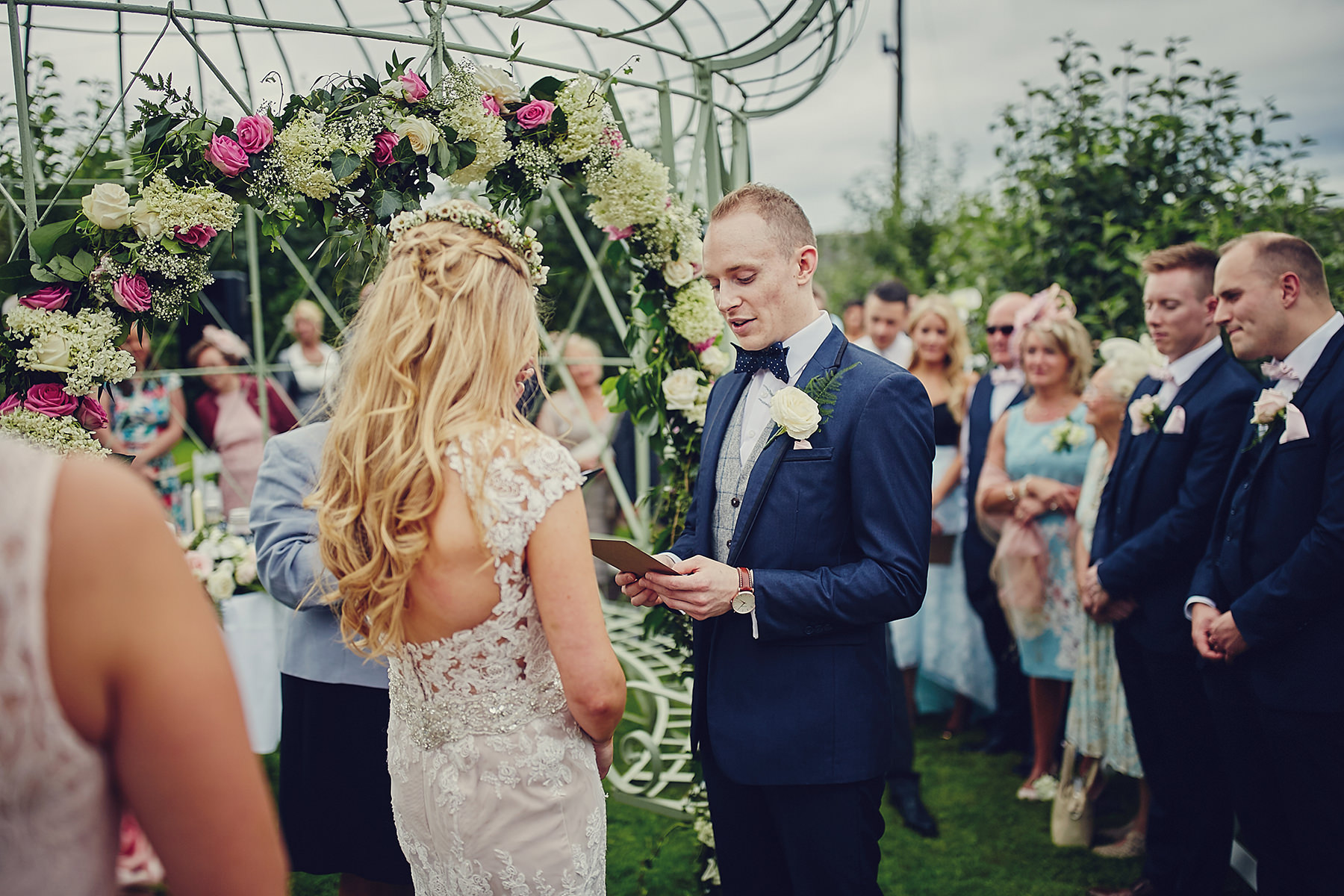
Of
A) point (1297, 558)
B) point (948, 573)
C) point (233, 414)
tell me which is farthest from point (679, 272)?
point (233, 414)

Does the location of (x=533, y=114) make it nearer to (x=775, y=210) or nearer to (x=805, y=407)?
(x=775, y=210)

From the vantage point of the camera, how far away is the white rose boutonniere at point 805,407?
208 centimetres

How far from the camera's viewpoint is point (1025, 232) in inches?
205

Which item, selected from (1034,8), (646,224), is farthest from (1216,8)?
(646,224)

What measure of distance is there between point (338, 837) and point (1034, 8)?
5886 mm

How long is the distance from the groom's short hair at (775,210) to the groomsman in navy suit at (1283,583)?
1454 millimetres

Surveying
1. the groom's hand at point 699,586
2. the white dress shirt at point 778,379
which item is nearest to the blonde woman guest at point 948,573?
the white dress shirt at point 778,379

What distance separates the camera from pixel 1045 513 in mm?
3984

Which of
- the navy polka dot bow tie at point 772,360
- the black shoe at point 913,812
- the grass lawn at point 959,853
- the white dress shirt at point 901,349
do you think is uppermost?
the white dress shirt at point 901,349

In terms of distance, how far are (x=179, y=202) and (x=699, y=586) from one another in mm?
1680

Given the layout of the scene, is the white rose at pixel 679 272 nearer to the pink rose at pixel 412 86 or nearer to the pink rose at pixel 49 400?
the pink rose at pixel 412 86

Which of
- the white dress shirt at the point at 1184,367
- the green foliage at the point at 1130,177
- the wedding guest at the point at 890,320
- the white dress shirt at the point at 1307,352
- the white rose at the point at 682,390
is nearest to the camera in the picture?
the white dress shirt at the point at 1307,352

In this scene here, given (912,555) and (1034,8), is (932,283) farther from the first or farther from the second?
(912,555)

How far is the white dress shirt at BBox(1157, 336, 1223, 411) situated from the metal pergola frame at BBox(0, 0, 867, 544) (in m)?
1.65
